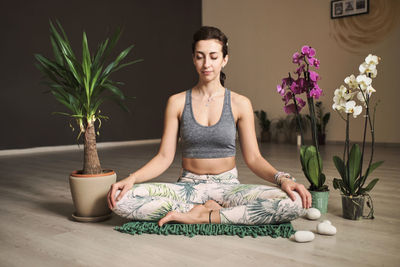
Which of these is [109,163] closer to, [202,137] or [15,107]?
[15,107]

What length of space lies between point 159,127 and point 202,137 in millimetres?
5399

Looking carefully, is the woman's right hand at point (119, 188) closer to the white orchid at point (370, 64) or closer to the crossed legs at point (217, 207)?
the crossed legs at point (217, 207)

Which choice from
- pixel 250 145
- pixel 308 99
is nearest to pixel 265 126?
pixel 308 99

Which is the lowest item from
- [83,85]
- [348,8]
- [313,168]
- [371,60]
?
[313,168]

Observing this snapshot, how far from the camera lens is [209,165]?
1.94 meters

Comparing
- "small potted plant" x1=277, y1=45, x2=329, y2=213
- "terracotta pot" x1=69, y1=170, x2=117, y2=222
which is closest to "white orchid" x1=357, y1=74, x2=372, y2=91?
"small potted plant" x1=277, y1=45, x2=329, y2=213

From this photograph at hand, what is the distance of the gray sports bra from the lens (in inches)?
75.6

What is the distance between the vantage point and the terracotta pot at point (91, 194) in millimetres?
1903


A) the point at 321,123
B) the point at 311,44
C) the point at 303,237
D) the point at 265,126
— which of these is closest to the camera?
the point at 303,237

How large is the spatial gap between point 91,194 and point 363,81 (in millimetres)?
1441

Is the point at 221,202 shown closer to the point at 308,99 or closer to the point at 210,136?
the point at 210,136

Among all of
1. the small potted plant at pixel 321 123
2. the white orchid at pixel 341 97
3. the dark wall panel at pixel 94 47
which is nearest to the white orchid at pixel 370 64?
→ the white orchid at pixel 341 97

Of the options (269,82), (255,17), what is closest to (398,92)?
(269,82)

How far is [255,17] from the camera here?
7.13 metres
